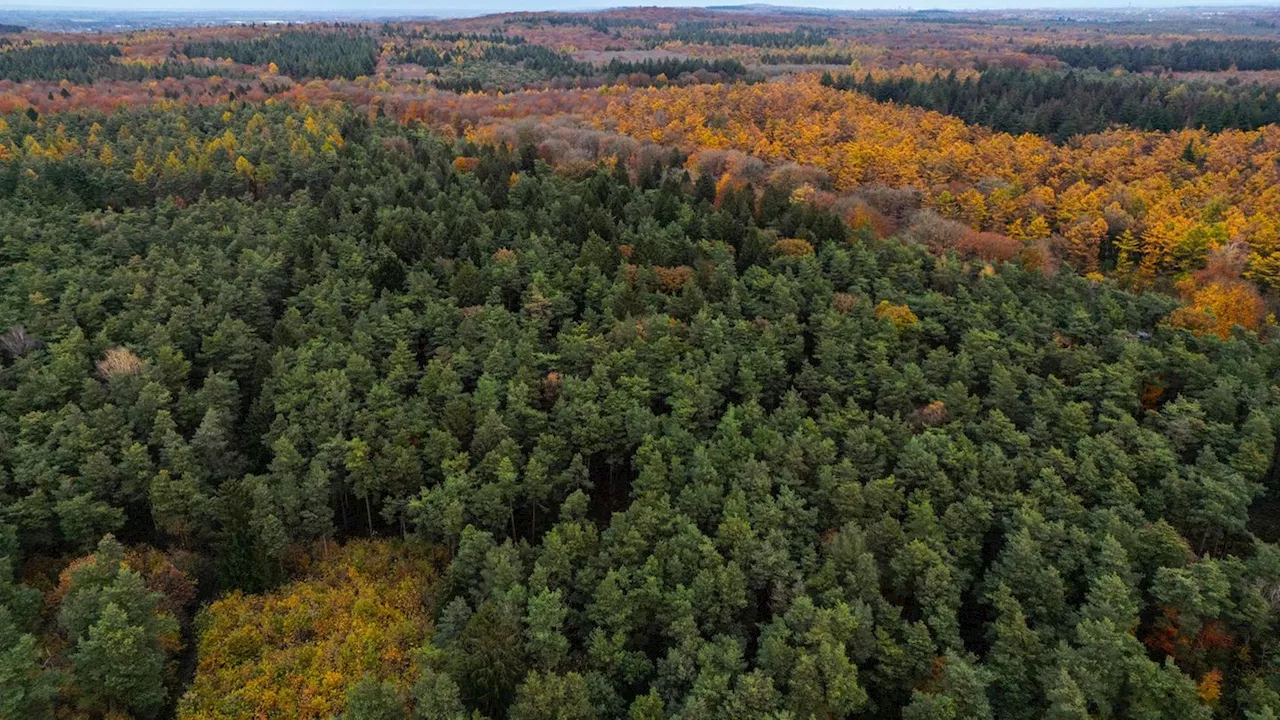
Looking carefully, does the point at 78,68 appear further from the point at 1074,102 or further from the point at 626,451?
the point at 1074,102

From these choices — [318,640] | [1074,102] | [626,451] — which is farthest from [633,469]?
[1074,102]

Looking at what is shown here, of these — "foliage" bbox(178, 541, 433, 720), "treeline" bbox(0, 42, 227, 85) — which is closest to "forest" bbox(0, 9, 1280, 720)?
"foliage" bbox(178, 541, 433, 720)

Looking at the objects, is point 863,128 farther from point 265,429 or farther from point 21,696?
point 21,696

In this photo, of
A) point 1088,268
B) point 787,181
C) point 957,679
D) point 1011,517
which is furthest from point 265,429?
point 1088,268

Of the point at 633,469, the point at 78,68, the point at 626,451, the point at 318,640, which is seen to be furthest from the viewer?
the point at 78,68

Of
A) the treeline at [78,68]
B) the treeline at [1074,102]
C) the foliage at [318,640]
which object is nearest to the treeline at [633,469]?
the foliage at [318,640]

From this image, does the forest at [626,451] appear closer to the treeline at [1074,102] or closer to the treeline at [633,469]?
the treeline at [633,469]
